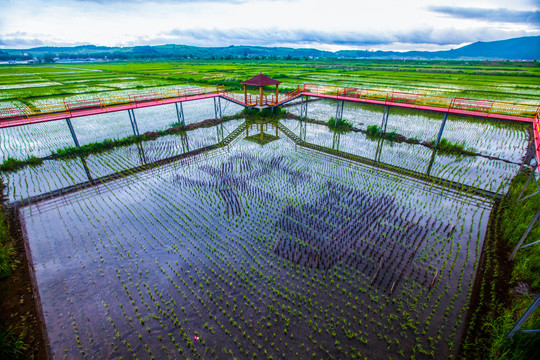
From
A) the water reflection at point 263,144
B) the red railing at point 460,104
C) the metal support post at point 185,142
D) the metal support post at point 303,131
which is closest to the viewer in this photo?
the water reflection at point 263,144

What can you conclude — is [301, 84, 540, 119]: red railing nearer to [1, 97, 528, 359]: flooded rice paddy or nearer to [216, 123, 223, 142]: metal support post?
[1, 97, 528, 359]: flooded rice paddy

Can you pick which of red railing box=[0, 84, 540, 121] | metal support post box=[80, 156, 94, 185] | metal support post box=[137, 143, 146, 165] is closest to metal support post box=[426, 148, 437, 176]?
red railing box=[0, 84, 540, 121]

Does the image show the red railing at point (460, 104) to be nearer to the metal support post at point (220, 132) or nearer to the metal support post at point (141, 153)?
the metal support post at point (220, 132)

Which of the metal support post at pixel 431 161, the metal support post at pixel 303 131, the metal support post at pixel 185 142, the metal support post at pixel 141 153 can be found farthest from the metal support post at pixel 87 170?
the metal support post at pixel 431 161

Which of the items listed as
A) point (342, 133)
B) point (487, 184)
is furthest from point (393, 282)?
point (342, 133)

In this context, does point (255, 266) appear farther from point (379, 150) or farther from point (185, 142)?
point (185, 142)

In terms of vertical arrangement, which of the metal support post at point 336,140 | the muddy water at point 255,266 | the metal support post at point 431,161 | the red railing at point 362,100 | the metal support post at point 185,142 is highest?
the red railing at point 362,100

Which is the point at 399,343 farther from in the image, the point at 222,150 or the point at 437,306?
the point at 222,150

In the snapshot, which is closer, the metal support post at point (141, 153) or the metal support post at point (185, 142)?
the metal support post at point (141, 153)

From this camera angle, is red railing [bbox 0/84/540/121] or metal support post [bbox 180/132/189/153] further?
metal support post [bbox 180/132/189/153]
